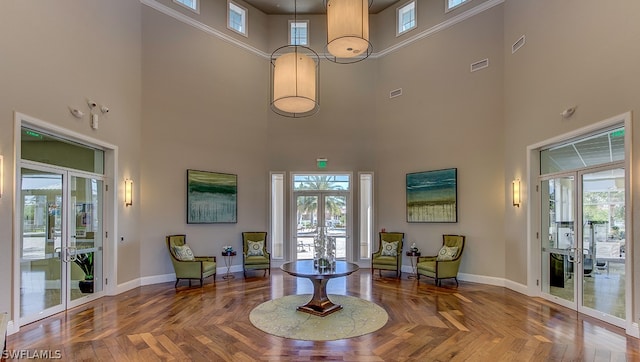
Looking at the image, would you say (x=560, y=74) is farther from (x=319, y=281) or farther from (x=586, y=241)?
(x=319, y=281)

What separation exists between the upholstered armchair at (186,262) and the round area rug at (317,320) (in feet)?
6.39

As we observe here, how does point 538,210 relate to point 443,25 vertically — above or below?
below

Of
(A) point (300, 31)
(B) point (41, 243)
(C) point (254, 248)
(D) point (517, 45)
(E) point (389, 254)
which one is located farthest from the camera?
(A) point (300, 31)

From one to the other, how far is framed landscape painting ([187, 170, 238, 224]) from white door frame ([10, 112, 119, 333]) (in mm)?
1644

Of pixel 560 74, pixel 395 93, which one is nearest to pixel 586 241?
pixel 560 74

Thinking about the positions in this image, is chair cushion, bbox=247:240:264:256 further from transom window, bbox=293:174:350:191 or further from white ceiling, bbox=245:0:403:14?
white ceiling, bbox=245:0:403:14

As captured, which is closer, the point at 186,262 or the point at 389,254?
the point at 186,262

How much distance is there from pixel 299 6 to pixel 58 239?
7.38 meters

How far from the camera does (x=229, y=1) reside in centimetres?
879

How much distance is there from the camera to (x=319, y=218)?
31.2ft

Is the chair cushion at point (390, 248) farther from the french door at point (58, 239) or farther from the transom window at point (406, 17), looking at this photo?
the french door at point (58, 239)

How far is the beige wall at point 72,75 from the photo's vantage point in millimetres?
4449

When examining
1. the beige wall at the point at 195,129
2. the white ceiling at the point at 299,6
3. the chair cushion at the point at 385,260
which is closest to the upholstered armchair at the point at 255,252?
the beige wall at the point at 195,129

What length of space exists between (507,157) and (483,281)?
2.57 metres
